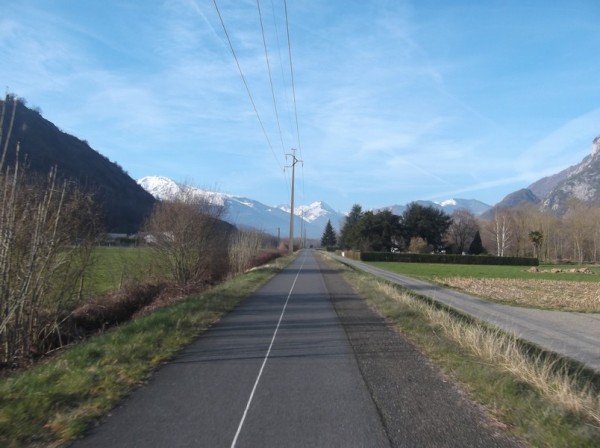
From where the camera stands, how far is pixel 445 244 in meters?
109

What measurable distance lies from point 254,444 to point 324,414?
1.18 metres

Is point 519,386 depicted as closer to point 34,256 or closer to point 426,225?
point 34,256

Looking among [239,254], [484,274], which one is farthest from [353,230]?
[239,254]

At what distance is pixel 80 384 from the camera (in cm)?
672

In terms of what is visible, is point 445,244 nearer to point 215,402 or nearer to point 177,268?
point 177,268

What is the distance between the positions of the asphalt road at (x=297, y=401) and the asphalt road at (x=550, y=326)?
478 centimetres

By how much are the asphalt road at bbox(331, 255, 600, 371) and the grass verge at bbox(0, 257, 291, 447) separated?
8.52 metres

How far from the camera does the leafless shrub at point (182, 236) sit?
27.2 metres

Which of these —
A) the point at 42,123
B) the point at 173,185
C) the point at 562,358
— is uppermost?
the point at 42,123

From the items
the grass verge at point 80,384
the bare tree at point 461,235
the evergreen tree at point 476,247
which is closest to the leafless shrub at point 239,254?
the grass verge at point 80,384

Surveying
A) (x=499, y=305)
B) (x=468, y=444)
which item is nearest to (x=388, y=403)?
(x=468, y=444)

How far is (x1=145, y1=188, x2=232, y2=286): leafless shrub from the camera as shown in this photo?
27.2 metres

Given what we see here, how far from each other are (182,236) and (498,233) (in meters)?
Result: 104

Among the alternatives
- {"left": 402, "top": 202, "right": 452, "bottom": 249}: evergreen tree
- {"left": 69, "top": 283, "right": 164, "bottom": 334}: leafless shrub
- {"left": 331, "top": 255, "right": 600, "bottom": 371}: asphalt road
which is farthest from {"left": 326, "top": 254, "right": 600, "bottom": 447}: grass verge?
{"left": 402, "top": 202, "right": 452, "bottom": 249}: evergreen tree
